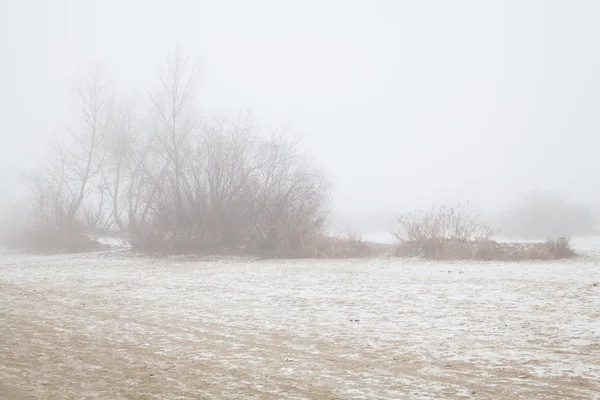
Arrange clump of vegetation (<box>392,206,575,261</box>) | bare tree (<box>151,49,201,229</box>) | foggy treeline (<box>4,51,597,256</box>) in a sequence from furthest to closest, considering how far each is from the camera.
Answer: bare tree (<box>151,49,201,229</box>) → foggy treeline (<box>4,51,597,256</box>) → clump of vegetation (<box>392,206,575,261</box>)

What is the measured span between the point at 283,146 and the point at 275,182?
8.90 ft

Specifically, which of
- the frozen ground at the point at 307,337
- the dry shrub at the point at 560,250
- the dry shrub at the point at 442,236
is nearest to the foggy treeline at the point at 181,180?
the dry shrub at the point at 442,236

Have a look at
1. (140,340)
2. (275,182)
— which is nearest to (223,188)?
(275,182)

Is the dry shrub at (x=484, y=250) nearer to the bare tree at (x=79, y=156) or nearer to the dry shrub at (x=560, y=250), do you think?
the dry shrub at (x=560, y=250)

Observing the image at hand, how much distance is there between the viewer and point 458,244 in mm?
25031

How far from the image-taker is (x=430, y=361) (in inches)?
273

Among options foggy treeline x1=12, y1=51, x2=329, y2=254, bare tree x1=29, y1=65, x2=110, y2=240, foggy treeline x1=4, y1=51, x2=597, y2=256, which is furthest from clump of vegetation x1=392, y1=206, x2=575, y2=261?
bare tree x1=29, y1=65, x2=110, y2=240

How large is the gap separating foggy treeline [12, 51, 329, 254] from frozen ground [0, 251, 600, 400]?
11522 millimetres

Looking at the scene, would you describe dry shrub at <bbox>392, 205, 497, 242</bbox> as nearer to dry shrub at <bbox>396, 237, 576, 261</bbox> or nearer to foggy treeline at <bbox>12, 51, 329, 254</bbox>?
dry shrub at <bbox>396, 237, 576, 261</bbox>

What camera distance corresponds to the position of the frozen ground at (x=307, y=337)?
5.81m

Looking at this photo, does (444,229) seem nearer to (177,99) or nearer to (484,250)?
(484,250)

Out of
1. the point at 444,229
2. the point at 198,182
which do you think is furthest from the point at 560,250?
the point at 198,182

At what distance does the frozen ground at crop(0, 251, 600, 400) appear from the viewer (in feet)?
19.1

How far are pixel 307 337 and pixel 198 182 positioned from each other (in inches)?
A: 873
